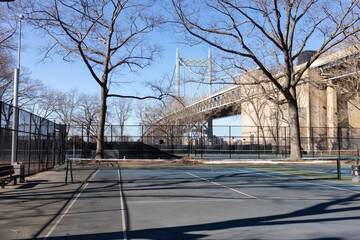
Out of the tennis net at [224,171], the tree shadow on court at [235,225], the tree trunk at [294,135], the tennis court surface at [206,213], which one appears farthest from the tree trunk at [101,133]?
the tree shadow on court at [235,225]

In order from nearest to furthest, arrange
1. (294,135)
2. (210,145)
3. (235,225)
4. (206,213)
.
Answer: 1. (235,225)
2. (206,213)
3. (294,135)
4. (210,145)

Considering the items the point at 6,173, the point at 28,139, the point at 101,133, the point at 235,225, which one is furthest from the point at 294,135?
the point at 235,225

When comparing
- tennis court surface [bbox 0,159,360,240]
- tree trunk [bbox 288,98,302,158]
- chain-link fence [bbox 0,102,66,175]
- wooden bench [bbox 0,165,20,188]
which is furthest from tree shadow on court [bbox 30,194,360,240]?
tree trunk [bbox 288,98,302,158]

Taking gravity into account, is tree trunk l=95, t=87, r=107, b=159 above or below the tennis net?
above

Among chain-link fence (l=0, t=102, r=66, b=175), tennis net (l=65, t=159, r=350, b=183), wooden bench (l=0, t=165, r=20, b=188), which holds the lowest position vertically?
tennis net (l=65, t=159, r=350, b=183)

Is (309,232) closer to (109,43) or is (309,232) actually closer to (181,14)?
(181,14)

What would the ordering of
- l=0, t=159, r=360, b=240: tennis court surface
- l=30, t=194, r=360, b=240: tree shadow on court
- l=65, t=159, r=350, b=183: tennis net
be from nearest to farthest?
l=30, t=194, r=360, b=240: tree shadow on court → l=0, t=159, r=360, b=240: tennis court surface → l=65, t=159, r=350, b=183: tennis net

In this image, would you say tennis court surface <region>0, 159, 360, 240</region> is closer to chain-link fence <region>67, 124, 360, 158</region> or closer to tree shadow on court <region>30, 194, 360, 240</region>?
tree shadow on court <region>30, 194, 360, 240</region>

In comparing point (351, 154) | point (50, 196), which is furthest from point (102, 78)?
point (351, 154)

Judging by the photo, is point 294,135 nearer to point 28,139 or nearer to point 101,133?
point 101,133

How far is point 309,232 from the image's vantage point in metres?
6.15

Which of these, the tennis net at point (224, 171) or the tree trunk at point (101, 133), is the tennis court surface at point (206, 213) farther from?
the tree trunk at point (101, 133)

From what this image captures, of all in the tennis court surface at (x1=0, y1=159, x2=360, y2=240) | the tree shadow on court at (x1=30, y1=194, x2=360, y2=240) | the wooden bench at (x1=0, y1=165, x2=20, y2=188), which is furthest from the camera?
the wooden bench at (x1=0, y1=165, x2=20, y2=188)

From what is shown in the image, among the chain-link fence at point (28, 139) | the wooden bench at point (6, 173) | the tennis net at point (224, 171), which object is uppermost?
the chain-link fence at point (28, 139)
